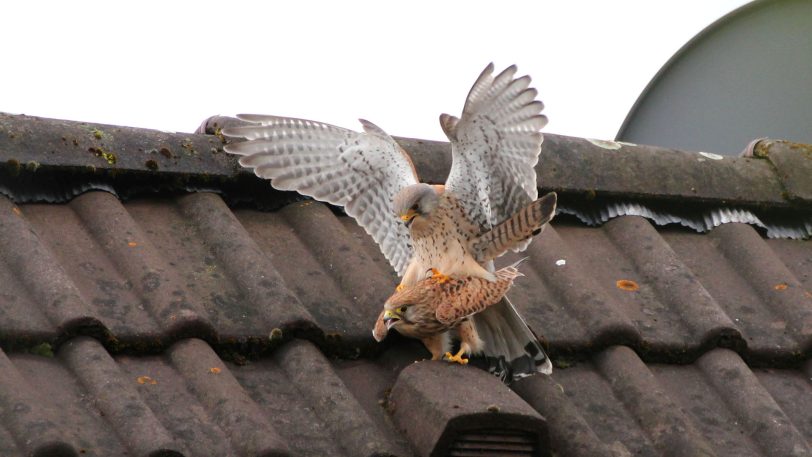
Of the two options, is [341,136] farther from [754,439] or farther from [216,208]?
[754,439]

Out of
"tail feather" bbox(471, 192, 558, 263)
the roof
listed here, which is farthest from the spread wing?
the roof

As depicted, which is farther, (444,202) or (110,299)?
(444,202)

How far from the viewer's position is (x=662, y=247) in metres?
4.00

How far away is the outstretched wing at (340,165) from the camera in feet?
12.5

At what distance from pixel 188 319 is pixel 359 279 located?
621mm

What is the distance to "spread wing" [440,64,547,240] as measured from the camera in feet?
12.2

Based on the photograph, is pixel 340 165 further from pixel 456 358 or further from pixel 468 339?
pixel 456 358

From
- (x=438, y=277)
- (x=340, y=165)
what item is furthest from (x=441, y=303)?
(x=340, y=165)

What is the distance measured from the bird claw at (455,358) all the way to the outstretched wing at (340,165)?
22.7 inches

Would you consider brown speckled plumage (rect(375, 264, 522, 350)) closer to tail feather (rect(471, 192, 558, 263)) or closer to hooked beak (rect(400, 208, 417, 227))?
tail feather (rect(471, 192, 558, 263))

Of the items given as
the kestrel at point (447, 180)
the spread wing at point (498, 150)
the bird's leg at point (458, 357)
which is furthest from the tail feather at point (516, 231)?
the bird's leg at point (458, 357)

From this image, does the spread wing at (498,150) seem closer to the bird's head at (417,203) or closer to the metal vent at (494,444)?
the bird's head at (417,203)

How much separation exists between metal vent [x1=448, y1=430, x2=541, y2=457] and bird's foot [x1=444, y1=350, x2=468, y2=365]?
1.07 ft

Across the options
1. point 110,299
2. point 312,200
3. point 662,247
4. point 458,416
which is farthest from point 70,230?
point 662,247
